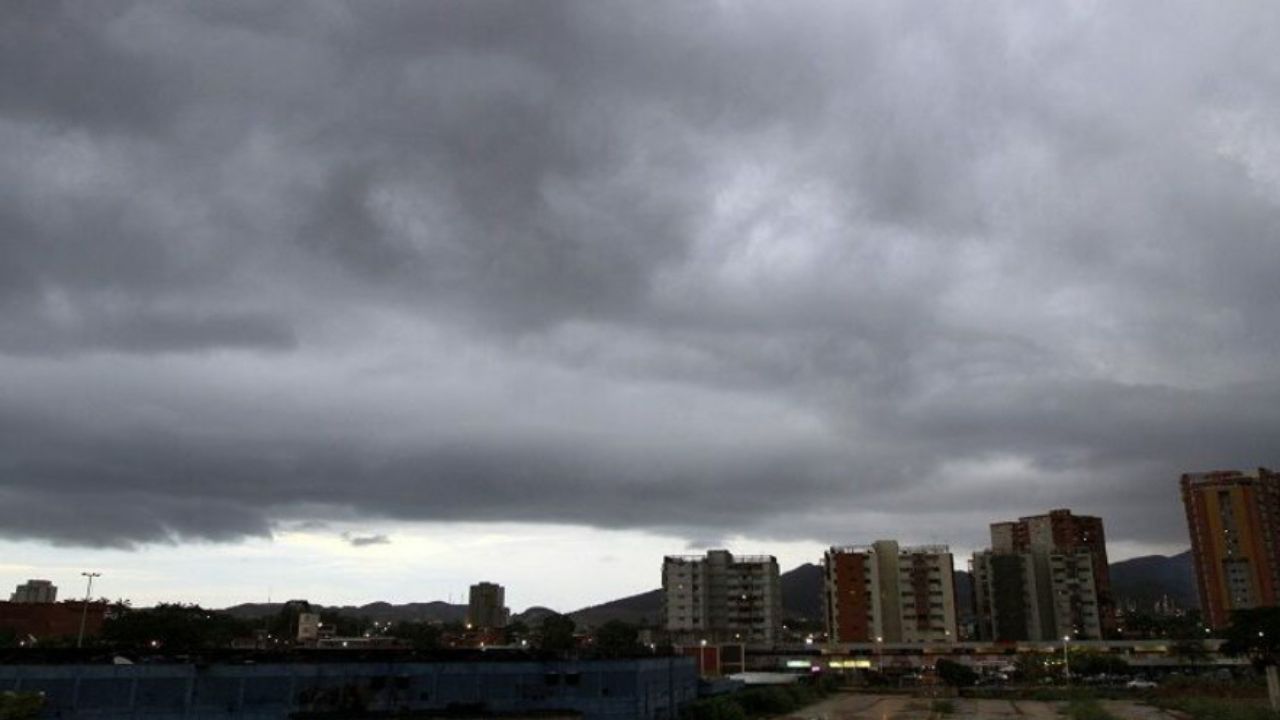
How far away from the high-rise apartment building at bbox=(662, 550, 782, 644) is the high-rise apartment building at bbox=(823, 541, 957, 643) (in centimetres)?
1350

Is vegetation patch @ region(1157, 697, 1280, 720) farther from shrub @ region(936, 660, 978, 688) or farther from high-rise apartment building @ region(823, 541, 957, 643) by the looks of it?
high-rise apartment building @ region(823, 541, 957, 643)

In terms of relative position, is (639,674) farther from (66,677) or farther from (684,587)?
(684,587)

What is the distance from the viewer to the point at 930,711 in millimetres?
99812

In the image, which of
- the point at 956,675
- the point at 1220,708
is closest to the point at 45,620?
the point at 956,675

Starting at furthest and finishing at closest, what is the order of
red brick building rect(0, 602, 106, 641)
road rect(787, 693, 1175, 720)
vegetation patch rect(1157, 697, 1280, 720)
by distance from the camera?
red brick building rect(0, 602, 106, 641), road rect(787, 693, 1175, 720), vegetation patch rect(1157, 697, 1280, 720)

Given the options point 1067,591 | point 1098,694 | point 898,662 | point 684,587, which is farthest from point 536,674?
point 1067,591

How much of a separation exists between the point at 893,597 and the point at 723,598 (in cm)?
3381

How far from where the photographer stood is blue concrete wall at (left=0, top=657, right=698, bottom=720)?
52.1 m

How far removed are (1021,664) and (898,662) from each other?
2536 centimetres

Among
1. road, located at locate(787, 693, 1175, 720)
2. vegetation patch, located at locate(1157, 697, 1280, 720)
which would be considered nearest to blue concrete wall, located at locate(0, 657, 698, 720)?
road, located at locate(787, 693, 1175, 720)

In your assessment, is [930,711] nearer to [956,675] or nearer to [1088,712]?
[1088,712]

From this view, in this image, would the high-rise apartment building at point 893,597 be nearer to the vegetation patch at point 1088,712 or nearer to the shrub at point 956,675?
the shrub at point 956,675

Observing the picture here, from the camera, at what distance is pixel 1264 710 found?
275 feet

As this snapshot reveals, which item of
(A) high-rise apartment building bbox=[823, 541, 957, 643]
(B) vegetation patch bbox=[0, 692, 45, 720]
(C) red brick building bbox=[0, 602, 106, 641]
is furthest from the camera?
(A) high-rise apartment building bbox=[823, 541, 957, 643]
